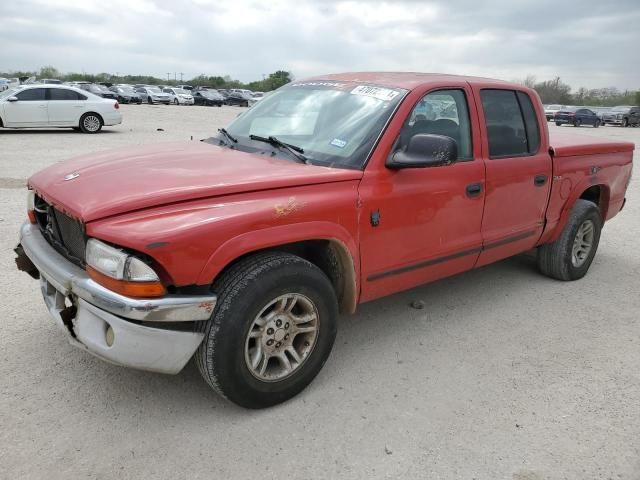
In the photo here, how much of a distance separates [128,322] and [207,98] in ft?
143

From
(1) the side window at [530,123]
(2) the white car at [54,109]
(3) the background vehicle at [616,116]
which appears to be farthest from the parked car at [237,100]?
(1) the side window at [530,123]

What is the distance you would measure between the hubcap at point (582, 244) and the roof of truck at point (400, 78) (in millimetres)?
1667

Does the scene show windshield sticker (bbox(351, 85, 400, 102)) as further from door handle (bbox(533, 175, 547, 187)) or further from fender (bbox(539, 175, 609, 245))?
fender (bbox(539, 175, 609, 245))

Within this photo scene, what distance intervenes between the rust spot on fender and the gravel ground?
42.7 inches

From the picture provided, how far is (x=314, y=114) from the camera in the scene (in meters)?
3.51

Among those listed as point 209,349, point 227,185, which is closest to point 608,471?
point 209,349

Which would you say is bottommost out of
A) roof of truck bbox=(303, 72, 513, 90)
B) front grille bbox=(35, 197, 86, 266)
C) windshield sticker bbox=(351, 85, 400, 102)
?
front grille bbox=(35, 197, 86, 266)

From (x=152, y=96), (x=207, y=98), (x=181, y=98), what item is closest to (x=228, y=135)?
(x=152, y=96)

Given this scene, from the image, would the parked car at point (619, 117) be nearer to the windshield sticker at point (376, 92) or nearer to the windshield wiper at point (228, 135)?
the windshield sticker at point (376, 92)

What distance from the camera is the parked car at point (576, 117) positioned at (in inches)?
1309

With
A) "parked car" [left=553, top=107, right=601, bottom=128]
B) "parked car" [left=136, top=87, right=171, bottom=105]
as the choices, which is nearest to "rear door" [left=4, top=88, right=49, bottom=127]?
"parked car" [left=136, top=87, right=171, bottom=105]

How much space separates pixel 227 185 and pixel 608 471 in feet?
7.49

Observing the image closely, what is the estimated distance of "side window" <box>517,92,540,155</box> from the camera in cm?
423

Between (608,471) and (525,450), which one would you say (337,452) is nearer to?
(525,450)
